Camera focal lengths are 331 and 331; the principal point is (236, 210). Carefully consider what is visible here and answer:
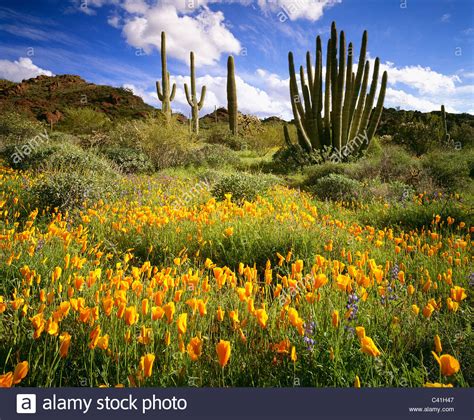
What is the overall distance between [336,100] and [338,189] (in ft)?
18.3

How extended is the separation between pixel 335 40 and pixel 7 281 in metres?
11.6

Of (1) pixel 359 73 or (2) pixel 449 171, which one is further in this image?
(1) pixel 359 73

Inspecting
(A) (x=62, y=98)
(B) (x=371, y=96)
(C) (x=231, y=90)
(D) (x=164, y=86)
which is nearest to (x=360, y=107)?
(B) (x=371, y=96)

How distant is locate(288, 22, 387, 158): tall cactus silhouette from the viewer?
11.2 m

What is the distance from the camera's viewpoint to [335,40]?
10.8 meters

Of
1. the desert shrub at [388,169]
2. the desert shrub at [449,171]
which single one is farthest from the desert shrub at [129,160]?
the desert shrub at [449,171]

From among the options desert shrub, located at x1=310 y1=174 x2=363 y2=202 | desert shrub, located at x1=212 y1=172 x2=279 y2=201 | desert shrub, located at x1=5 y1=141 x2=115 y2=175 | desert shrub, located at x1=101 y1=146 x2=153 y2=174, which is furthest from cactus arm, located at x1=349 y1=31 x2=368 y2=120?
desert shrub, located at x1=5 y1=141 x2=115 y2=175

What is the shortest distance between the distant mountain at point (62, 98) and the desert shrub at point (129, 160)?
1784 centimetres

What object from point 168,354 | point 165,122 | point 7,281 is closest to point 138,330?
point 168,354

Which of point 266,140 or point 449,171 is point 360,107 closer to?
point 449,171

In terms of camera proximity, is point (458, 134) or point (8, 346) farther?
point (458, 134)

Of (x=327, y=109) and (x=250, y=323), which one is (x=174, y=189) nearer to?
(x=250, y=323)

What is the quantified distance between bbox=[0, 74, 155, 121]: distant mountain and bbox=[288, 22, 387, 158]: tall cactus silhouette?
1989 centimetres

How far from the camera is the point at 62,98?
3250 cm
